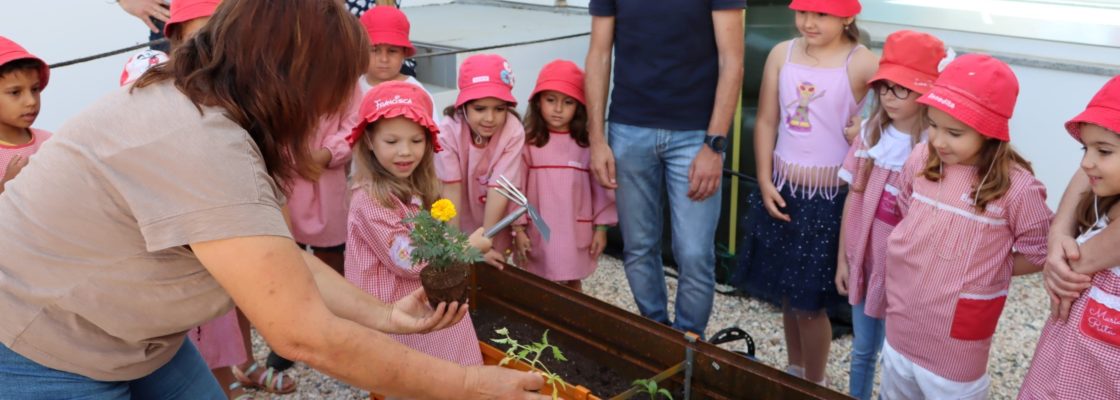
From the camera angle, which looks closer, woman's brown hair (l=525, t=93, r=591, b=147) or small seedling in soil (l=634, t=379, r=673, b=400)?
small seedling in soil (l=634, t=379, r=673, b=400)

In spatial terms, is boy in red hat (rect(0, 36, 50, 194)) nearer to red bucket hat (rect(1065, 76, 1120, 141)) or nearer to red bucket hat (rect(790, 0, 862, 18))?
red bucket hat (rect(790, 0, 862, 18))

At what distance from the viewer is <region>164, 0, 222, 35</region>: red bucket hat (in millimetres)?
2976

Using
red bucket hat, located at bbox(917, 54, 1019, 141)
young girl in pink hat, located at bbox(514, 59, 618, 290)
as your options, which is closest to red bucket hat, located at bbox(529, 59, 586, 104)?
young girl in pink hat, located at bbox(514, 59, 618, 290)

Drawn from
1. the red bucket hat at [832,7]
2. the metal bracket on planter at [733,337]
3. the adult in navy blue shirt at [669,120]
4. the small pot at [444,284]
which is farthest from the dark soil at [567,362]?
the red bucket hat at [832,7]

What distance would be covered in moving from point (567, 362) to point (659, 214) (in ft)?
2.72

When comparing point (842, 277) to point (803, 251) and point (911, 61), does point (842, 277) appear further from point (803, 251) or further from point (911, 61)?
point (911, 61)

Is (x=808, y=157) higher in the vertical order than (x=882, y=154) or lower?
lower

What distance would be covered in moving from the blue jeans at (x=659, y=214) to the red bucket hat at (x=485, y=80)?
0.44 metres

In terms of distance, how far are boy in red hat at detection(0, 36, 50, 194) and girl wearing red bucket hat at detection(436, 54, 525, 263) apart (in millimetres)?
1406

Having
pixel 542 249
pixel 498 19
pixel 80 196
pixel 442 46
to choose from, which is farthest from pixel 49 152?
pixel 498 19

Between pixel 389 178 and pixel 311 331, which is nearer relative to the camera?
pixel 311 331

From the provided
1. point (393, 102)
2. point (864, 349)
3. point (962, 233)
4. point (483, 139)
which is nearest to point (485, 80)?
point (483, 139)

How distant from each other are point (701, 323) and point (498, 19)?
3.29 meters

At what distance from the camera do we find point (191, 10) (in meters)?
2.99
